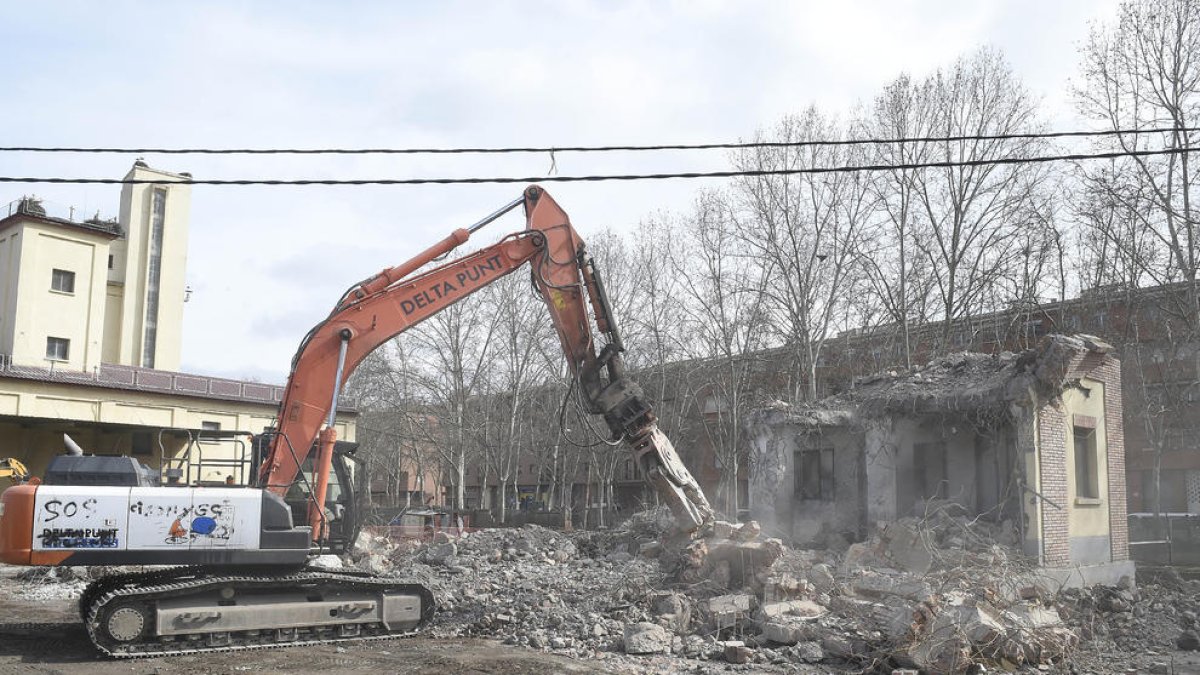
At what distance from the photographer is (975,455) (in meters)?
17.8

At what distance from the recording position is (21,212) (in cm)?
3719

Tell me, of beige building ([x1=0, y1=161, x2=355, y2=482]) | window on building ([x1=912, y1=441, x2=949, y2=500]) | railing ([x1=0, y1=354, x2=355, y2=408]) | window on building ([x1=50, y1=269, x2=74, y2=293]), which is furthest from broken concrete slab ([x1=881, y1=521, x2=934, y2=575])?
window on building ([x1=50, y1=269, x2=74, y2=293])

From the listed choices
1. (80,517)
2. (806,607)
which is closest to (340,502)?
(80,517)

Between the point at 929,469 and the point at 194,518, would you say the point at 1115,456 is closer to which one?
the point at 929,469

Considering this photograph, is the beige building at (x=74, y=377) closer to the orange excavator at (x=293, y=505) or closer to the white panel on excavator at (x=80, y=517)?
the orange excavator at (x=293, y=505)

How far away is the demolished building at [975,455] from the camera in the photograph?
16.1m

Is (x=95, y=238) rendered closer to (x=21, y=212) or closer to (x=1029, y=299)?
(x=21, y=212)

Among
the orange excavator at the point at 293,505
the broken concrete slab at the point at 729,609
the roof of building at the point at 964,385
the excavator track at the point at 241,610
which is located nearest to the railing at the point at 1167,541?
the roof of building at the point at 964,385

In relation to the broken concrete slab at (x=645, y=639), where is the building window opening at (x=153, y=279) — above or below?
above

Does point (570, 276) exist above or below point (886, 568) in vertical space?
above

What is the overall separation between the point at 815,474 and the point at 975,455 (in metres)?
3.40

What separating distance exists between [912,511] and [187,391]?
29.0 metres

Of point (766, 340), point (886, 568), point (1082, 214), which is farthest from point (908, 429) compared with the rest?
point (766, 340)

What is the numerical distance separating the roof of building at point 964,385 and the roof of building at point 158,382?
69.1 ft
